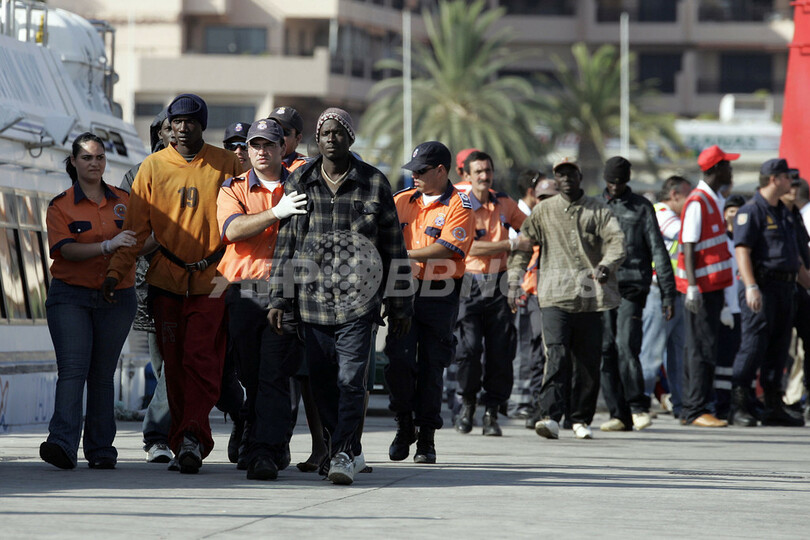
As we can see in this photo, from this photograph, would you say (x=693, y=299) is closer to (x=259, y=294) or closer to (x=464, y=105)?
(x=259, y=294)

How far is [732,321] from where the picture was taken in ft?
48.3

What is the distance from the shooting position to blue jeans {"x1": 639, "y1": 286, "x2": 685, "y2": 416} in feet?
48.8

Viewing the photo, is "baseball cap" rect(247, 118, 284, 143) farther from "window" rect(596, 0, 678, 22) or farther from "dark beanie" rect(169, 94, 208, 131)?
"window" rect(596, 0, 678, 22)

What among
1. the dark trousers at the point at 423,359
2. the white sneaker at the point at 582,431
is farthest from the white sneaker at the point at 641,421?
the dark trousers at the point at 423,359

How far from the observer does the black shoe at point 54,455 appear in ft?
28.4

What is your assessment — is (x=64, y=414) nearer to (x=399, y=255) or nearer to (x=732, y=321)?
(x=399, y=255)

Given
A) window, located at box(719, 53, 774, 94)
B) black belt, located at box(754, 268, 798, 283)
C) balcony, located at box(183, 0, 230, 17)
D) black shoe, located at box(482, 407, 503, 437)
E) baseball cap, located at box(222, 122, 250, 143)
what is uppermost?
balcony, located at box(183, 0, 230, 17)

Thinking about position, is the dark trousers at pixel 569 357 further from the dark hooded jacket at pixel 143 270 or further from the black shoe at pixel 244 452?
the black shoe at pixel 244 452

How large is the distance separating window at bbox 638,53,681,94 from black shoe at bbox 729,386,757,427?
6807 centimetres

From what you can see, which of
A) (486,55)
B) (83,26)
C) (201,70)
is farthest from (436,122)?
(83,26)

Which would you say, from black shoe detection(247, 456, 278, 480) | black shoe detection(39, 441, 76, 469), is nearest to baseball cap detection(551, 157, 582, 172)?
black shoe detection(247, 456, 278, 480)

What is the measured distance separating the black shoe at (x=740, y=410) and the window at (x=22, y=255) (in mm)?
6239

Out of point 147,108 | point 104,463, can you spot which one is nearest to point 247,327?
point 104,463

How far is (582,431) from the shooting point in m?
12.2
